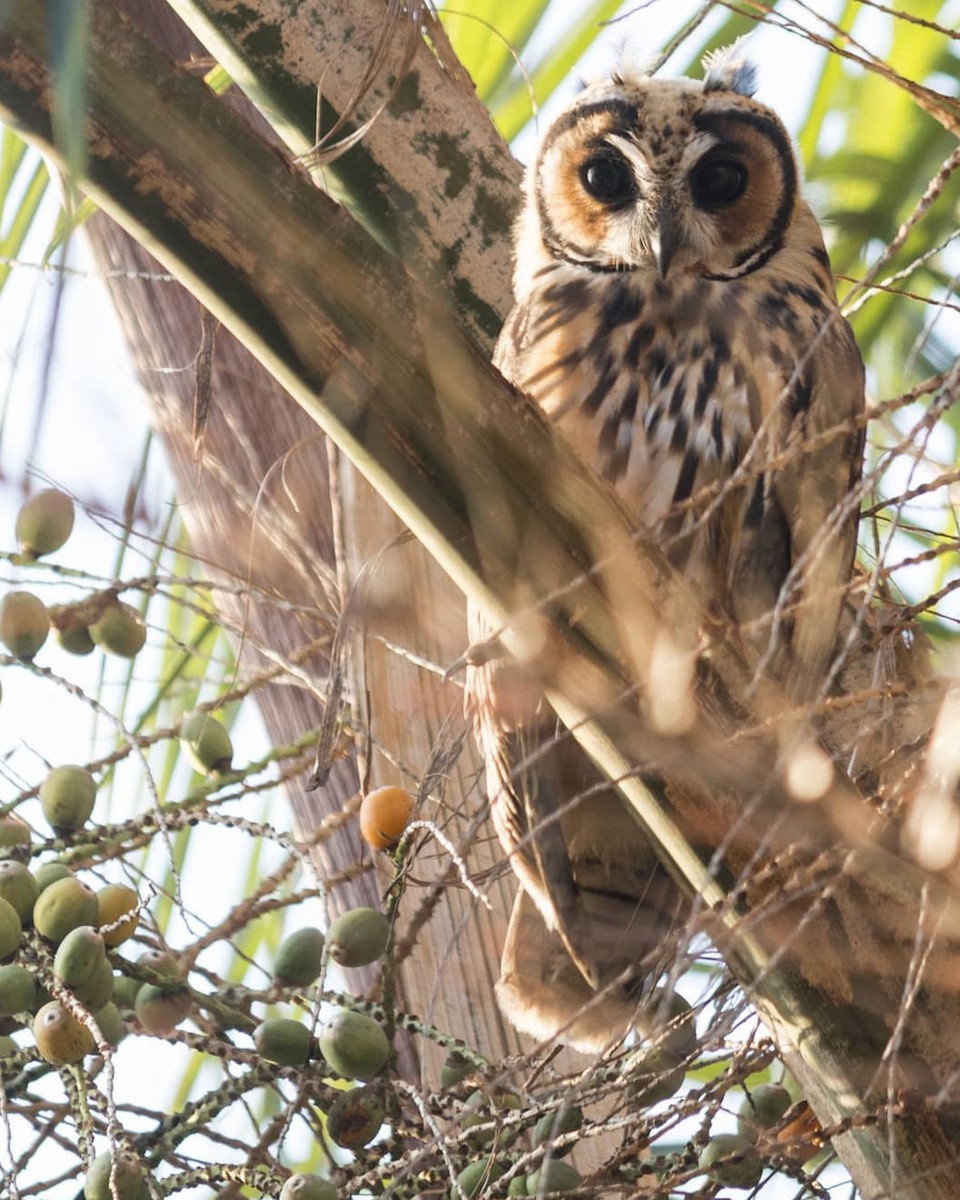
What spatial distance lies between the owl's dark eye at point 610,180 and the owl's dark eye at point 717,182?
0.09m

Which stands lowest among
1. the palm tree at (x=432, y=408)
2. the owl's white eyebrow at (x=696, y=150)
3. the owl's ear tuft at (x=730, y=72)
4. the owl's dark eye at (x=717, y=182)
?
the palm tree at (x=432, y=408)

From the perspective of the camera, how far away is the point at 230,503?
6.81 ft

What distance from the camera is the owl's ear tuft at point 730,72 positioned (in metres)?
2.27

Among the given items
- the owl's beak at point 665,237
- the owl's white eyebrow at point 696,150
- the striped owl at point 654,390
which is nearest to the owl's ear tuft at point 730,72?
the striped owl at point 654,390

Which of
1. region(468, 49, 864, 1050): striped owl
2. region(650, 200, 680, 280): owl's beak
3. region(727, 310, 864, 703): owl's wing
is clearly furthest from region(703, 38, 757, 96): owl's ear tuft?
region(727, 310, 864, 703): owl's wing

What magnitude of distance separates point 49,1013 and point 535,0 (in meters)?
1.28

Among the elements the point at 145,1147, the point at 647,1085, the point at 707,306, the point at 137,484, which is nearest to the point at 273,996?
the point at 145,1147

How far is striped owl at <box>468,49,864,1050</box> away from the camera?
1.77 metres

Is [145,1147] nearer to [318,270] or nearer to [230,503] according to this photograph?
[318,270]

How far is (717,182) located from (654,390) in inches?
15.9

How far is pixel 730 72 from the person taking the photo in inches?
90.6

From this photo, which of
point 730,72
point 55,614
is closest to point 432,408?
point 55,614

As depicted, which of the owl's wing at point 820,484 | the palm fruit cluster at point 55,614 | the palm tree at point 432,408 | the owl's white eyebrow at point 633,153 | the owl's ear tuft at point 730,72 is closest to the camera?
the palm tree at point 432,408

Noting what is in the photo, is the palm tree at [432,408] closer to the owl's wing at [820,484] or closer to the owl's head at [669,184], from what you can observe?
the owl's wing at [820,484]
